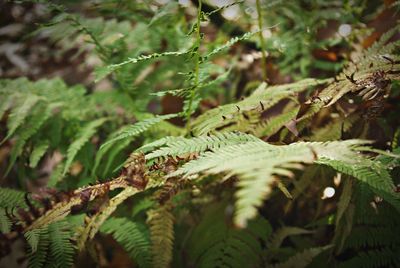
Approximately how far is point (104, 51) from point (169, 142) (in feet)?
2.16

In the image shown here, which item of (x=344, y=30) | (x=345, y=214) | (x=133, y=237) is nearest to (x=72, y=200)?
(x=133, y=237)

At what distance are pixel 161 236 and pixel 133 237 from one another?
11cm

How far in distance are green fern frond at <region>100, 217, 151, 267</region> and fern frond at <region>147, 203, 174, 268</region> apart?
0.09ft

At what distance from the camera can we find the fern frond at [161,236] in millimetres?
952

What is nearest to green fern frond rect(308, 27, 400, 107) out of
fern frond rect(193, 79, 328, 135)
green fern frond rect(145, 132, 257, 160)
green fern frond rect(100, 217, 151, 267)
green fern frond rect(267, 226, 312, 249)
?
fern frond rect(193, 79, 328, 135)

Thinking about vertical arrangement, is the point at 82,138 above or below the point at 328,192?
above

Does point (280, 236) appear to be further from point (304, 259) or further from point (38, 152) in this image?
point (38, 152)

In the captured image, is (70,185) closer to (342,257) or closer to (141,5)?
(141,5)

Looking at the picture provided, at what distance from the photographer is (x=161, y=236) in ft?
3.23

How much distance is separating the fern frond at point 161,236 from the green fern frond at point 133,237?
28 mm

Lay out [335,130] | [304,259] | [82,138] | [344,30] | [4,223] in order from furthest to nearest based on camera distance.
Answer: [344,30] → [82,138] → [335,130] → [304,259] → [4,223]

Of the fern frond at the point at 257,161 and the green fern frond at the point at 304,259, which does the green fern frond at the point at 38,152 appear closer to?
the fern frond at the point at 257,161

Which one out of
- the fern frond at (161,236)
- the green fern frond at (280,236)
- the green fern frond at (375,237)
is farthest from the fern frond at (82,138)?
the green fern frond at (375,237)

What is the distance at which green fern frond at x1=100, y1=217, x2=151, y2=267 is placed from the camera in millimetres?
975
